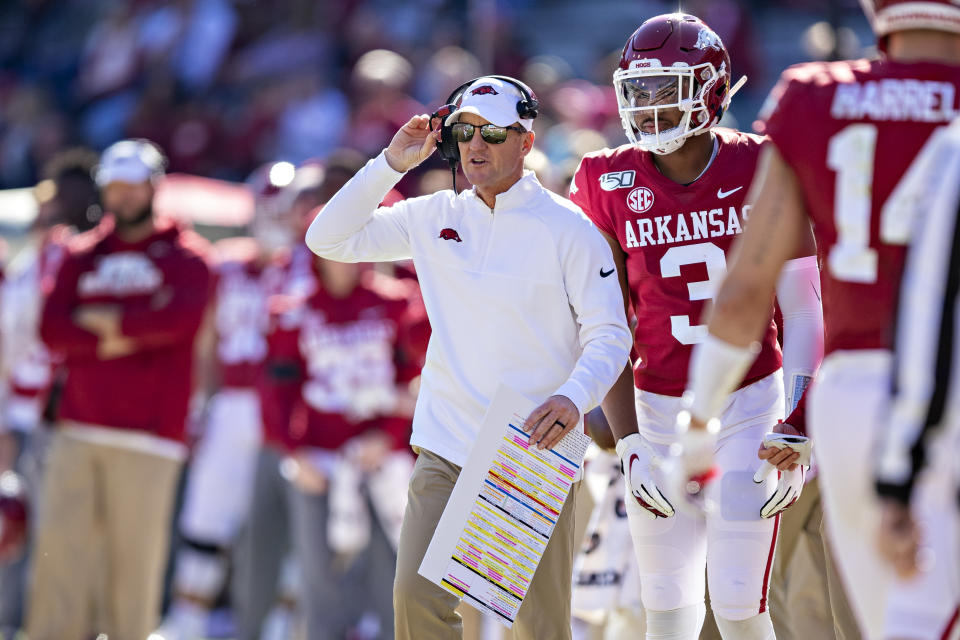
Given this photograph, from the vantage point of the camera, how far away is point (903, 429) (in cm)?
283

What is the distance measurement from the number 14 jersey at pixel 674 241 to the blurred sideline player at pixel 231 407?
3.18 metres

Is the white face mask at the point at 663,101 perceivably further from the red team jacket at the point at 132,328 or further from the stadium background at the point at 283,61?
the stadium background at the point at 283,61

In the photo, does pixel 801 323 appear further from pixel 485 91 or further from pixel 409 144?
pixel 409 144

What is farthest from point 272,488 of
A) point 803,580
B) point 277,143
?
point 277,143

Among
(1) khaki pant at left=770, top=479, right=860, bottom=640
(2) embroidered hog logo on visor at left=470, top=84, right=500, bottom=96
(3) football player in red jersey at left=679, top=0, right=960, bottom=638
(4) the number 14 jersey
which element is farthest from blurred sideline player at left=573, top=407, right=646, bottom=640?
(3) football player in red jersey at left=679, top=0, right=960, bottom=638

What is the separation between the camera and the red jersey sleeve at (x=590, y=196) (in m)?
4.66

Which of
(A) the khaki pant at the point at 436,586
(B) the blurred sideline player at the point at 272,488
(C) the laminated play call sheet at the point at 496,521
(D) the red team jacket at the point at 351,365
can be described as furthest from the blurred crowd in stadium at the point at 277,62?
(C) the laminated play call sheet at the point at 496,521

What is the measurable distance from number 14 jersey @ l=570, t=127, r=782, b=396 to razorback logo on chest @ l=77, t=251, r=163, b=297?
2.53m

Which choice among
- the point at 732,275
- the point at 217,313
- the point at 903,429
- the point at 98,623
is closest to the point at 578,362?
the point at 732,275

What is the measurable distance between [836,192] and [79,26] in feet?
46.0

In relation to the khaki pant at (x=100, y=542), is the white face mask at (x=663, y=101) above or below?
above

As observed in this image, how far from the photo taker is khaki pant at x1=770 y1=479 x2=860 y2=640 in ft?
17.3

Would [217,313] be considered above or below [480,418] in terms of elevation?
below

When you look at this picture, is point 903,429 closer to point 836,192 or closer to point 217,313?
point 836,192
